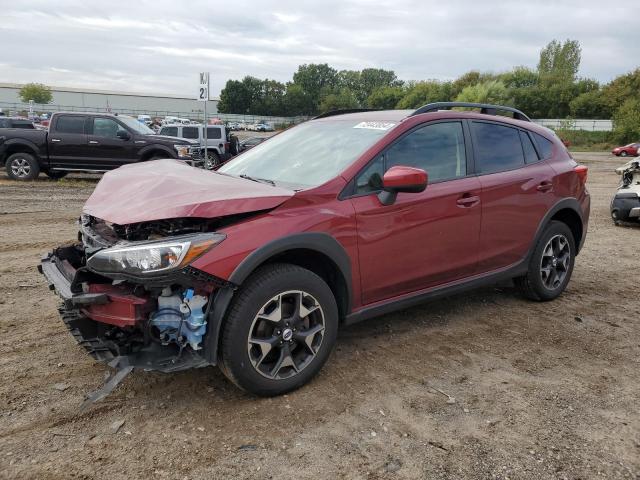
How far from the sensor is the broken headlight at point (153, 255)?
271cm

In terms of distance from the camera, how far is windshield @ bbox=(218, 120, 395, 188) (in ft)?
11.8

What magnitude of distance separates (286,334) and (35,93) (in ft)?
362

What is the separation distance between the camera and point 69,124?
43.9ft

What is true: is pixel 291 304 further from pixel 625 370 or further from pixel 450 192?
pixel 625 370

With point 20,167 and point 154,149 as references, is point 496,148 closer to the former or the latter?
point 154,149

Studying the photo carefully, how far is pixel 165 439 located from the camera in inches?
108

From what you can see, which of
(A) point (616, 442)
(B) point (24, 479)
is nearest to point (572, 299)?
(A) point (616, 442)

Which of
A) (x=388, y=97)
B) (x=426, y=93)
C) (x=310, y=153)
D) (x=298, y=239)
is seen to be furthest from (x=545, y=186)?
(x=388, y=97)

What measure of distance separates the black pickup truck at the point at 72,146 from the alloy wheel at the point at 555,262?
33.7 ft

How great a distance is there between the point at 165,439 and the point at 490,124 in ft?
11.4

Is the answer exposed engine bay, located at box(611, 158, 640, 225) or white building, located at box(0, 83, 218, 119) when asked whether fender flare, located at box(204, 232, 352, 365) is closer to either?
exposed engine bay, located at box(611, 158, 640, 225)

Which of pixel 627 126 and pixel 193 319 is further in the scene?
pixel 627 126

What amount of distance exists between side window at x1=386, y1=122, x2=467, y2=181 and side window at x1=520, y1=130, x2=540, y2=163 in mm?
866

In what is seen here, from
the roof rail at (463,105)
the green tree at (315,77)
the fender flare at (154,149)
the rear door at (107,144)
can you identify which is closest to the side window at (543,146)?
the roof rail at (463,105)
